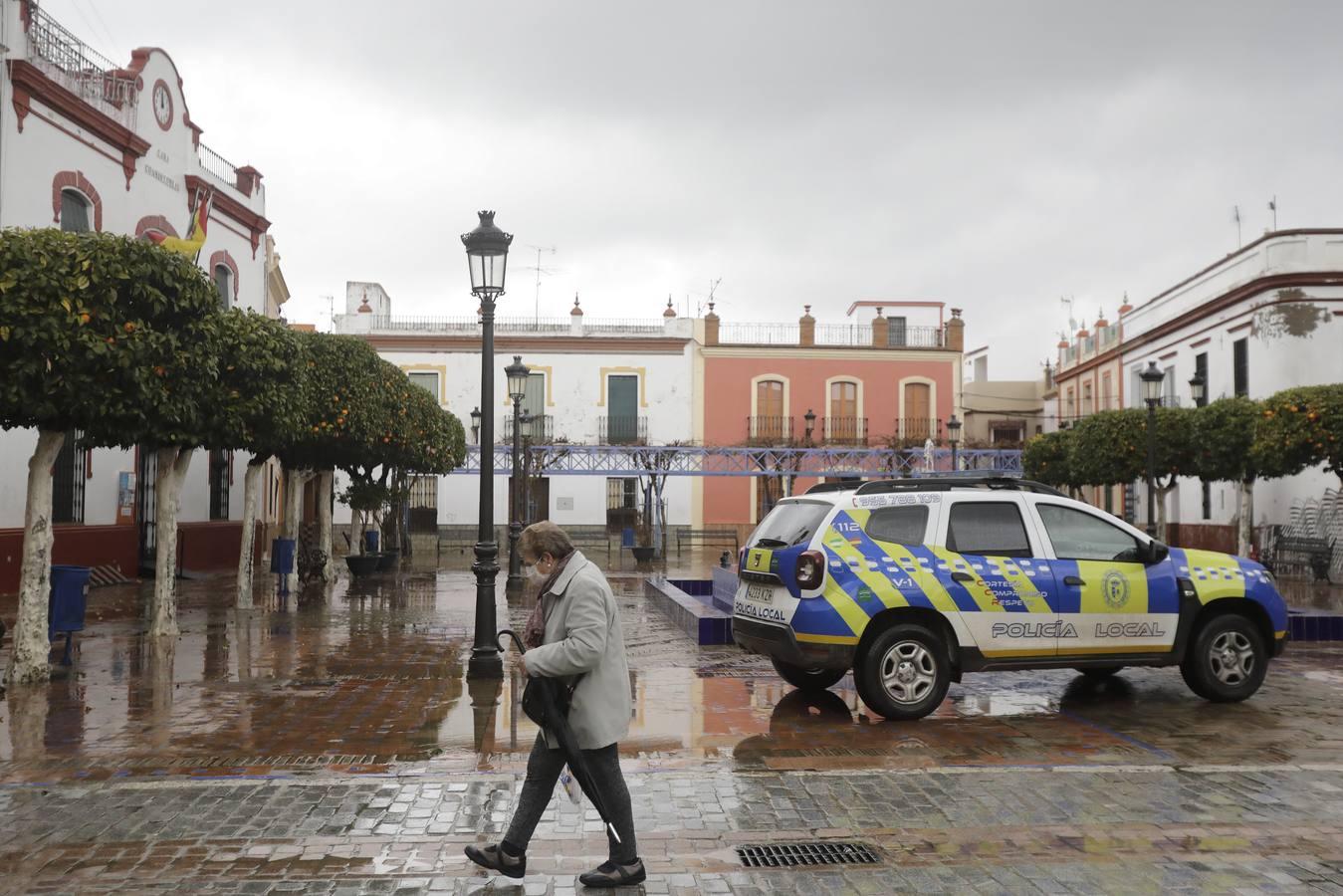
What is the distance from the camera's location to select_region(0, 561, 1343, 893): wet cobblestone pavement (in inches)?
191

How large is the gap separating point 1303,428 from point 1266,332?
8.54 m

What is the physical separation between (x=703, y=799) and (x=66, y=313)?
680 centimetres

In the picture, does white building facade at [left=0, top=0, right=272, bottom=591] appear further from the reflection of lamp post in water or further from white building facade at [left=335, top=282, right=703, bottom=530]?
white building facade at [left=335, top=282, right=703, bottom=530]

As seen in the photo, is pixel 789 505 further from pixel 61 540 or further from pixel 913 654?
pixel 61 540

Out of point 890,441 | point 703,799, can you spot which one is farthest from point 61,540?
point 890,441

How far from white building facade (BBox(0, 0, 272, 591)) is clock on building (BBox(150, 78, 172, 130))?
0.02 metres

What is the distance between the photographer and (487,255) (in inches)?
394

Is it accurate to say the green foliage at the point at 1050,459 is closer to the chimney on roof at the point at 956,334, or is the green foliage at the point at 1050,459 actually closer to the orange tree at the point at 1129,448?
the orange tree at the point at 1129,448

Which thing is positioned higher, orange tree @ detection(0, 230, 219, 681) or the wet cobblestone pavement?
orange tree @ detection(0, 230, 219, 681)

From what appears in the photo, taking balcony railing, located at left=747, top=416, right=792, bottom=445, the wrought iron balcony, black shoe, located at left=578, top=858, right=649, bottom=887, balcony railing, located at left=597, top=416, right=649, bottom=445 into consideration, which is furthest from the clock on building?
the wrought iron balcony

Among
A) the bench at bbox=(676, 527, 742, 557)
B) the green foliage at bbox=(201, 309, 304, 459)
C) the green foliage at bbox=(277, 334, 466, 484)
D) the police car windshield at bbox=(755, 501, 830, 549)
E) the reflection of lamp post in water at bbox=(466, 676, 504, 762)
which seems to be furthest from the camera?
the bench at bbox=(676, 527, 742, 557)

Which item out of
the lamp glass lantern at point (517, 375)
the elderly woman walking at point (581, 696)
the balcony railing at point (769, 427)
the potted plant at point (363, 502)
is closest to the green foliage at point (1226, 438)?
the lamp glass lantern at point (517, 375)

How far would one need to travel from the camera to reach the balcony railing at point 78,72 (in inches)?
706

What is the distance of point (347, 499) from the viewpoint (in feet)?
72.6
